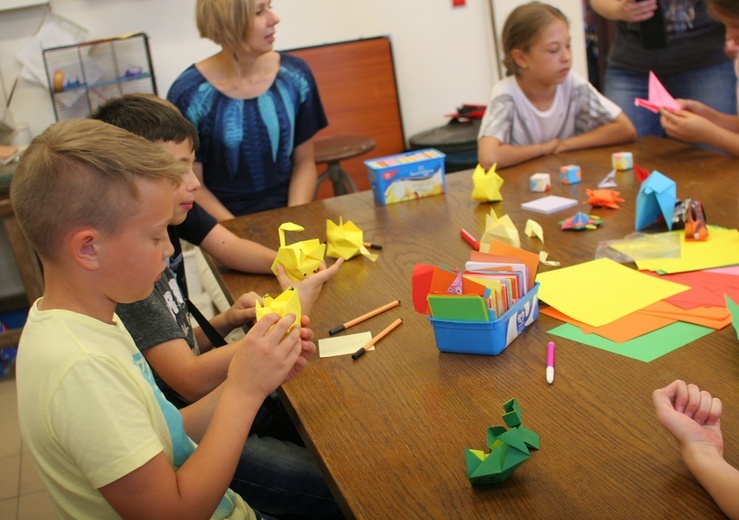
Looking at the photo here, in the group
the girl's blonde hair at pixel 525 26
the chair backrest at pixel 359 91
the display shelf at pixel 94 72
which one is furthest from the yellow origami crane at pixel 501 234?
the chair backrest at pixel 359 91

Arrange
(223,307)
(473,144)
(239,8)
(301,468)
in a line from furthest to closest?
(473,144), (223,307), (239,8), (301,468)

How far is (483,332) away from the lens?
1143 mm

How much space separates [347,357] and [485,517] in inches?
18.8

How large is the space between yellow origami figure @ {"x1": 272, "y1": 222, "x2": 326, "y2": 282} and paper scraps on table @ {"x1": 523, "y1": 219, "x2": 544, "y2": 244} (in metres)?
0.47

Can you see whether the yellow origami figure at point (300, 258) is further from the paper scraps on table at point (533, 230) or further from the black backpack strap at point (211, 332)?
the paper scraps on table at point (533, 230)

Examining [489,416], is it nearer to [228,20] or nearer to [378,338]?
[378,338]

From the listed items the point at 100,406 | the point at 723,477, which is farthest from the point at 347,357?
the point at 723,477

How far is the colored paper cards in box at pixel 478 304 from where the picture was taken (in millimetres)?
1142

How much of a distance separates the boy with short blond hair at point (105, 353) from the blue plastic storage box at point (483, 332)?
240 millimetres

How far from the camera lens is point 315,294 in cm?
151

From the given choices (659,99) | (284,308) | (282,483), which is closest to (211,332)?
(282,483)

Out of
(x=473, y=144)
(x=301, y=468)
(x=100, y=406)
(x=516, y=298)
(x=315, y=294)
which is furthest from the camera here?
(x=473, y=144)

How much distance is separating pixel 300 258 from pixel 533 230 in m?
0.53

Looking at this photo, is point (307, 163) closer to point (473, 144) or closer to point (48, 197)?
point (473, 144)
